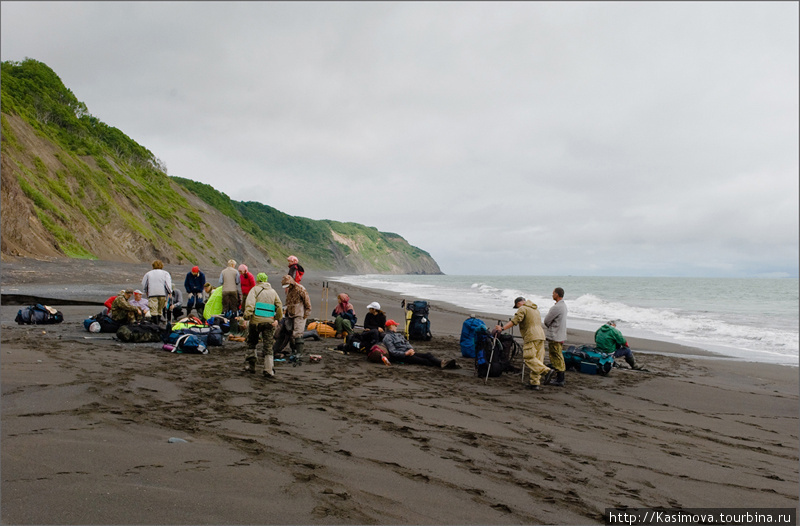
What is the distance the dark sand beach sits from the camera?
315 centimetres

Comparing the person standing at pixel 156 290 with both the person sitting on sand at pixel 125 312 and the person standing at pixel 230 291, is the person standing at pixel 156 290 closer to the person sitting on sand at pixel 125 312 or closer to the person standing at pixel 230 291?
the person sitting on sand at pixel 125 312

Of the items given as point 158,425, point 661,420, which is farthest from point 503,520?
point 661,420

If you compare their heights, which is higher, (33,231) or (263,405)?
(33,231)

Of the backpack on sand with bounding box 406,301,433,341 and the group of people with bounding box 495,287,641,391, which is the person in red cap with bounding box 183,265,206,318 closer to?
the backpack on sand with bounding box 406,301,433,341

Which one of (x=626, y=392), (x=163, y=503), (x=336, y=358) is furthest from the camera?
(x=336, y=358)

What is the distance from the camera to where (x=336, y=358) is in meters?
9.40

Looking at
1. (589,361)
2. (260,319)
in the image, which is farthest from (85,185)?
(589,361)

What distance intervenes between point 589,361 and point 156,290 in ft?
Answer: 32.0

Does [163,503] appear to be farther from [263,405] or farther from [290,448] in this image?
[263,405]

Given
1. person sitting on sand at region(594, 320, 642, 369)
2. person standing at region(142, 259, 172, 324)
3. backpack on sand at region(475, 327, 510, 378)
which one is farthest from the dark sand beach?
person standing at region(142, 259, 172, 324)

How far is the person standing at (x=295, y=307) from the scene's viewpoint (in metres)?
8.43

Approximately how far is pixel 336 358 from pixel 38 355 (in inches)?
191

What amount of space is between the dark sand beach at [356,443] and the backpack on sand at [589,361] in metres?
0.55

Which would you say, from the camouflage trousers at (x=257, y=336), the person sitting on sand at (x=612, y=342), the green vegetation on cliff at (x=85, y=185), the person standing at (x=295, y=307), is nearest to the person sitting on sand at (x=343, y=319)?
the person standing at (x=295, y=307)
